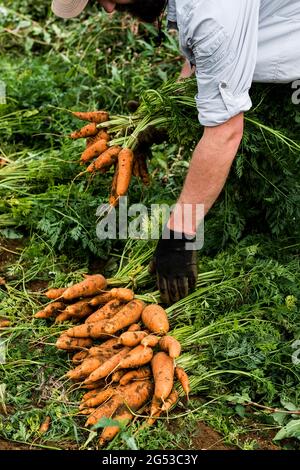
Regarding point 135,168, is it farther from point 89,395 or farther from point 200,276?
→ point 89,395

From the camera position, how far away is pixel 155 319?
3201 millimetres

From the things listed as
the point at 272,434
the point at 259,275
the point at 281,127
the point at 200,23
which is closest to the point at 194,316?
the point at 259,275

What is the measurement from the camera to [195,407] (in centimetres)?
305

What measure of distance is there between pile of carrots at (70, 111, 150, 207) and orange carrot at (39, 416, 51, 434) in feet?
3.60

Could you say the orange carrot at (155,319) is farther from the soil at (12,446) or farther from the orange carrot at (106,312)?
the soil at (12,446)

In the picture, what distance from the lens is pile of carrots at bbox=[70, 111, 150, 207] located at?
11.6 feet

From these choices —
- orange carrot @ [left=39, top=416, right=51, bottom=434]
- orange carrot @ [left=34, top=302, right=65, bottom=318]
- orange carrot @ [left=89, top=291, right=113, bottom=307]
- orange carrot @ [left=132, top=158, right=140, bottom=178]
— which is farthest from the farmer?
orange carrot @ [left=39, top=416, right=51, bottom=434]

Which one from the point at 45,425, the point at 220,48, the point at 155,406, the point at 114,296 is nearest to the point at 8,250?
the point at 114,296

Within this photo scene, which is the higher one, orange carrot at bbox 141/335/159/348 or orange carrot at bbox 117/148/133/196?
orange carrot at bbox 117/148/133/196

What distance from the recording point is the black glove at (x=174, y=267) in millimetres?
3246

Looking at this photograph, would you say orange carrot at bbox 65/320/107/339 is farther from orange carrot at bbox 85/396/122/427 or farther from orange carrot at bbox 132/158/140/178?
orange carrot at bbox 132/158/140/178

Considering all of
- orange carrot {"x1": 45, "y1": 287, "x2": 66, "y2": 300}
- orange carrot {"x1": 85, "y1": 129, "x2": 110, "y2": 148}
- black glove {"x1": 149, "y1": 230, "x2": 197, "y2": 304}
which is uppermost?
orange carrot {"x1": 85, "y1": 129, "x2": 110, "y2": 148}

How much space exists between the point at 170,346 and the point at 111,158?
3.25 feet

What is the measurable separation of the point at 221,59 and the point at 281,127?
2.37 ft
